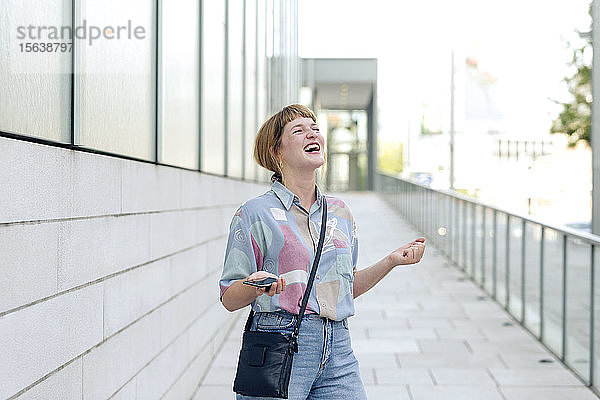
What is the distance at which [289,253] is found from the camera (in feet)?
9.54

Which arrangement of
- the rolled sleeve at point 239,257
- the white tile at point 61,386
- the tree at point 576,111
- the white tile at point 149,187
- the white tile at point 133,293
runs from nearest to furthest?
the white tile at point 61,386 < the rolled sleeve at point 239,257 < the white tile at point 133,293 < the white tile at point 149,187 < the tree at point 576,111

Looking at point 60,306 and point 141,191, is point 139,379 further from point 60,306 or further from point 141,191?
point 60,306

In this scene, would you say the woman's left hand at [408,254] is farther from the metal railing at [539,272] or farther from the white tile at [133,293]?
the metal railing at [539,272]

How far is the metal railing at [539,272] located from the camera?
670 centimetres

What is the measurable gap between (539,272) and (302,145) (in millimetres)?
5854

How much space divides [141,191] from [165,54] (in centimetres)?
129

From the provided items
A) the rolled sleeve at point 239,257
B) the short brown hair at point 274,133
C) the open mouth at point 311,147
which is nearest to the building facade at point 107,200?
the rolled sleeve at point 239,257

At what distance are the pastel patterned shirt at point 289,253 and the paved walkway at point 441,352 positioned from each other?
11.4 ft

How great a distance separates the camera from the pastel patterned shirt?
114 inches

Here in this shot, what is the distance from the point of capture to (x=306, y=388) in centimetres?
292

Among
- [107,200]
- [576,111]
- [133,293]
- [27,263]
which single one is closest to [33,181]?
[27,263]

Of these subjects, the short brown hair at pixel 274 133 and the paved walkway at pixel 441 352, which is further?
the paved walkway at pixel 441 352

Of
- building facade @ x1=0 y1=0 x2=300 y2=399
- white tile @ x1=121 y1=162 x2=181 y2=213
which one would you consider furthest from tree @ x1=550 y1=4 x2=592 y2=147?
white tile @ x1=121 y1=162 x2=181 y2=213

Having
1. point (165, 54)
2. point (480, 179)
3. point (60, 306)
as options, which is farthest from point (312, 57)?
point (60, 306)
